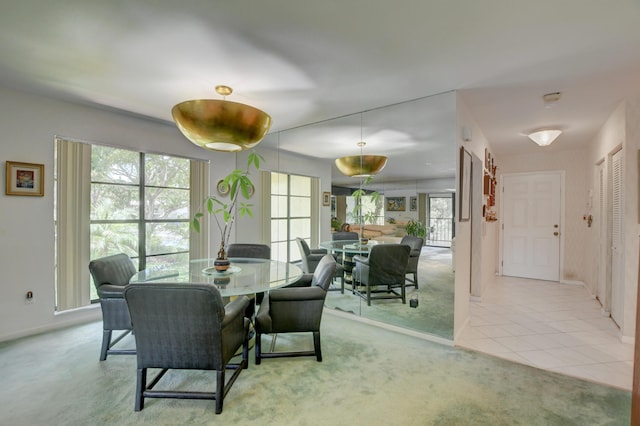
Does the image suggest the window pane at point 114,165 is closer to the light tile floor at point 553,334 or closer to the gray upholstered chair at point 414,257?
the gray upholstered chair at point 414,257

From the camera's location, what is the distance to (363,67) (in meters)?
2.41

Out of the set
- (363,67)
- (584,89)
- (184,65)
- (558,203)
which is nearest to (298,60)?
(363,67)

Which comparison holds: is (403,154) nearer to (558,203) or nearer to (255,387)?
(255,387)

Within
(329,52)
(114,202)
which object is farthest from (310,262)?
(114,202)

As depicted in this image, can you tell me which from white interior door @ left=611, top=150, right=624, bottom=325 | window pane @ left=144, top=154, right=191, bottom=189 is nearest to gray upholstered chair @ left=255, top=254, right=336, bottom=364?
window pane @ left=144, top=154, right=191, bottom=189

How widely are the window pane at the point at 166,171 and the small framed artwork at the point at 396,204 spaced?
3.00m

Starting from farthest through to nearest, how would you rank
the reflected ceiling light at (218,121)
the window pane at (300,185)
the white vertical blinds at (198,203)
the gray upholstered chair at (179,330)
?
the window pane at (300,185), the white vertical blinds at (198,203), the reflected ceiling light at (218,121), the gray upholstered chair at (179,330)

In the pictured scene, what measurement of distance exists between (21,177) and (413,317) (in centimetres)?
Answer: 435

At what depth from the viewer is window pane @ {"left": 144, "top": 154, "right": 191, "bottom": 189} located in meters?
3.95

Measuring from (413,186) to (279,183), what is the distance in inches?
91.0

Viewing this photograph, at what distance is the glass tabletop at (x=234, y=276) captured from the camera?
2.15 meters

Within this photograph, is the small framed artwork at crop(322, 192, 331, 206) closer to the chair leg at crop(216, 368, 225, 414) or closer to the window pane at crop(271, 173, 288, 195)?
the window pane at crop(271, 173, 288, 195)

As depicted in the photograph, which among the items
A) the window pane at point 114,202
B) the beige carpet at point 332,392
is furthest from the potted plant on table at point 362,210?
the window pane at point 114,202

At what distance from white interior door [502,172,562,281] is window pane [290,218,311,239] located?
4.01m
